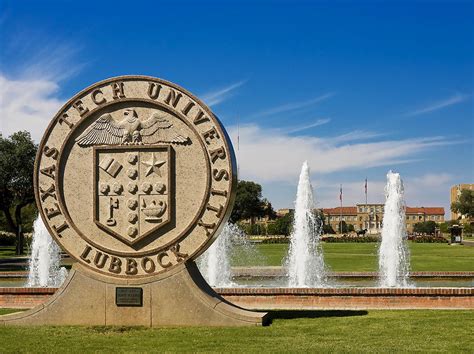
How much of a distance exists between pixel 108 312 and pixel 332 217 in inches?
6040

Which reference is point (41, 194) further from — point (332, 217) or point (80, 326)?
point (332, 217)

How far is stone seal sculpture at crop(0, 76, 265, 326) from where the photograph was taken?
11211 millimetres

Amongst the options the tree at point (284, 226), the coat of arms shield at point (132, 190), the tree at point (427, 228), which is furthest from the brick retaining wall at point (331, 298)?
the tree at point (427, 228)

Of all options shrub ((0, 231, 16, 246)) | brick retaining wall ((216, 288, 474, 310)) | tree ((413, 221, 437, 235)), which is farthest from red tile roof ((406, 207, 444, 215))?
brick retaining wall ((216, 288, 474, 310))

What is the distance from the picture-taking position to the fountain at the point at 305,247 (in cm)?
1972

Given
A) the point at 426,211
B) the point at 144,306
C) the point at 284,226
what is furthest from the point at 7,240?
the point at 426,211

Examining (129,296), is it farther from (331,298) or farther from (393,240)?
(393,240)

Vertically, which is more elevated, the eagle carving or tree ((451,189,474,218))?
tree ((451,189,474,218))

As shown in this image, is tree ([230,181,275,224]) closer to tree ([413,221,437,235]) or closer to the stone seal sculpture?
tree ([413,221,437,235])

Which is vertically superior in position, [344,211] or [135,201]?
[344,211]

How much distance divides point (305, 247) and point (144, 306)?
10.2 m

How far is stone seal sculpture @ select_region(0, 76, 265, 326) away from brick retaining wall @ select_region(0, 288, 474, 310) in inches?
114

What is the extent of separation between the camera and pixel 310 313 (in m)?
12.6

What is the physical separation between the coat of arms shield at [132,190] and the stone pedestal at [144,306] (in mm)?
816
